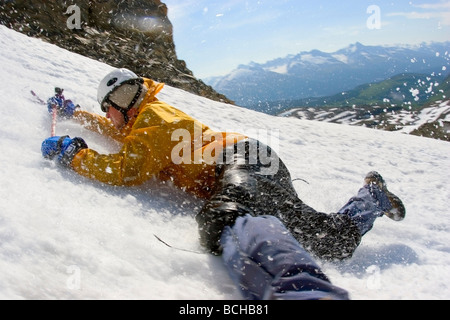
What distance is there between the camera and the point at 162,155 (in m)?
3.25

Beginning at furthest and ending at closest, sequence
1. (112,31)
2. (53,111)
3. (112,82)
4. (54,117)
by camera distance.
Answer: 1. (112,31)
2. (53,111)
3. (54,117)
4. (112,82)

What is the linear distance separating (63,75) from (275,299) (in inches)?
276

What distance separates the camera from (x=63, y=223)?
2.25 m

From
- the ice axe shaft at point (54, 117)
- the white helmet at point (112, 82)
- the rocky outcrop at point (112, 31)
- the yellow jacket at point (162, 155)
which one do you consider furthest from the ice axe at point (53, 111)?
the rocky outcrop at point (112, 31)

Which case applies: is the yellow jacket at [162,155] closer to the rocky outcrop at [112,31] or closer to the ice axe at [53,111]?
the ice axe at [53,111]

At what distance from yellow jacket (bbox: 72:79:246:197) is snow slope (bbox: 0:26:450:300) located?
0.45ft

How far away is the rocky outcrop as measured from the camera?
44.8 ft

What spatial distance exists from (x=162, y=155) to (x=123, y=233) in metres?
1.03

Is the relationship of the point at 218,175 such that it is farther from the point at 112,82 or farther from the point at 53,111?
the point at 53,111

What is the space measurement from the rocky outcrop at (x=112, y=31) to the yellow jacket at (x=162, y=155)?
11281mm

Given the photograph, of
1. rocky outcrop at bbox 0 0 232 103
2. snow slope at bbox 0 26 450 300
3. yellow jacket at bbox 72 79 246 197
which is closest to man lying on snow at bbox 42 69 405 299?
yellow jacket at bbox 72 79 246 197

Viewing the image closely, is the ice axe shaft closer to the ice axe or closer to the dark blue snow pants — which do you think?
the ice axe

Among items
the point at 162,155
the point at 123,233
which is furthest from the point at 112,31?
the point at 123,233
